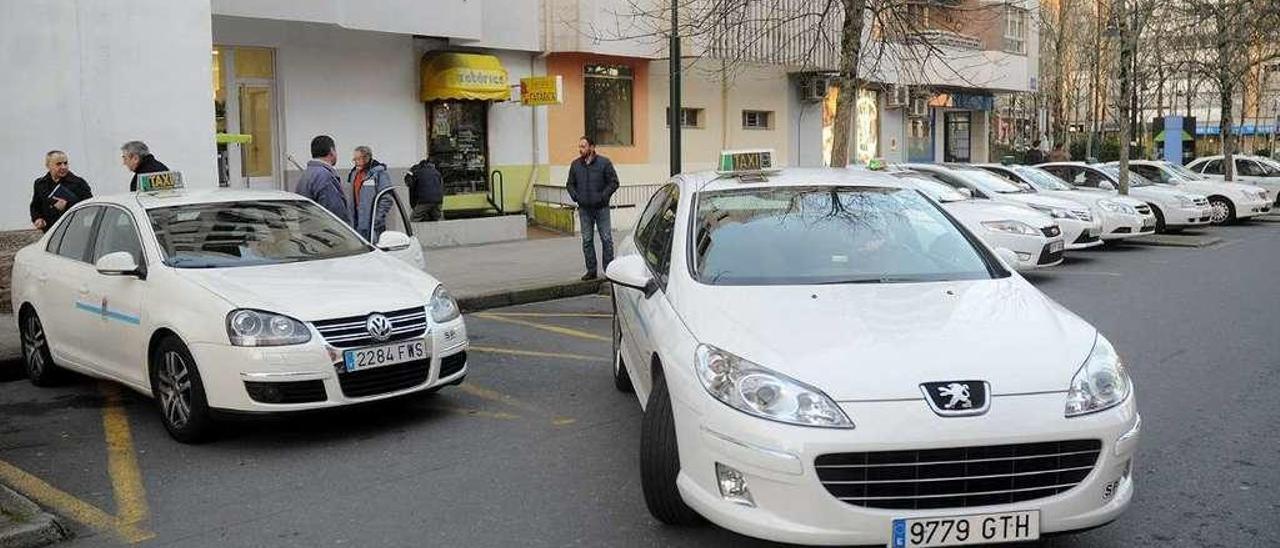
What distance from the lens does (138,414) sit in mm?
7230

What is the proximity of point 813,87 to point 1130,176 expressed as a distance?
698 cm

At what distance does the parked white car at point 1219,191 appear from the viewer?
72.1 feet

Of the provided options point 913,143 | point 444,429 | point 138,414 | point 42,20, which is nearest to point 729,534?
point 444,429

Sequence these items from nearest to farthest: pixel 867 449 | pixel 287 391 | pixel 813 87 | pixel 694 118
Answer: pixel 867 449, pixel 287 391, pixel 694 118, pixel 813 87

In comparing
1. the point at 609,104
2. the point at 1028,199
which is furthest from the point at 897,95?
the point at 1028,199

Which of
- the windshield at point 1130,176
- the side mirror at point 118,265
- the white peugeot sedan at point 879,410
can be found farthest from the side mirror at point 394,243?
the windshield at point 1130,176

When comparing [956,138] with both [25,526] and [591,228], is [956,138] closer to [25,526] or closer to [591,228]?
[591,228]

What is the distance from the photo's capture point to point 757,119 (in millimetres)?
25312

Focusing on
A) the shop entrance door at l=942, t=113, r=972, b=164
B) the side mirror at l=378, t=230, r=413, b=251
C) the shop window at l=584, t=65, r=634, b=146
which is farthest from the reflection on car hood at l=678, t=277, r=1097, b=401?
the shop entrance door at l=942, t=113, r=972, b=164

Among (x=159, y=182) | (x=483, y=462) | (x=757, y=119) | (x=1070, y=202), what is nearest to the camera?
(x=483, y=462)

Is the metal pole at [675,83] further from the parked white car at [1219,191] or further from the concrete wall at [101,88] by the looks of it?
the parked white car at [1219,191]

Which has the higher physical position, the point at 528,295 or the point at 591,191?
the point at 591,191

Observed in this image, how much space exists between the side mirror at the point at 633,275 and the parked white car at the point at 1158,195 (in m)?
16.4

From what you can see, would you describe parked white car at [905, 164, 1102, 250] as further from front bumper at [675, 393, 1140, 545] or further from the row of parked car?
front bumper at [675, 393, 1140, 545]
